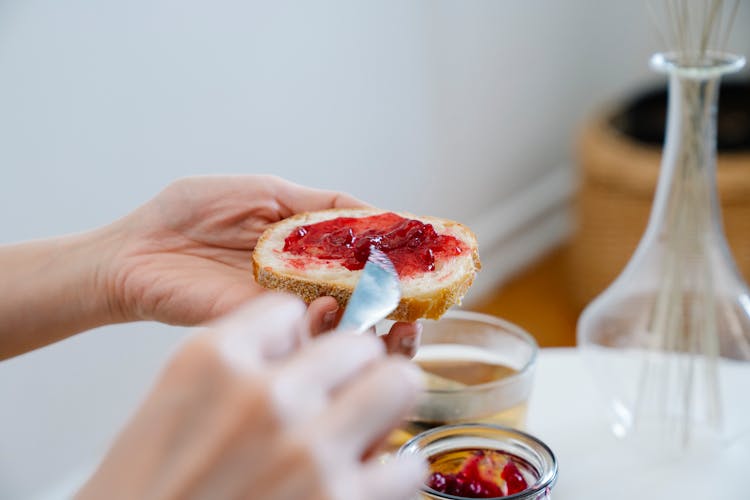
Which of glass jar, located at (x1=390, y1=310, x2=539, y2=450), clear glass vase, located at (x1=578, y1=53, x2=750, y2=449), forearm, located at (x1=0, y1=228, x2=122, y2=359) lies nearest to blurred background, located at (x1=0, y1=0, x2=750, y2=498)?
forearm, located at (x1=0, y1=228, x2=122, y2=359)

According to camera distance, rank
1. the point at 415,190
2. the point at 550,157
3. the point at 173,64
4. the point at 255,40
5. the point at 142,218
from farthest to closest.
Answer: the point at 550,157, the point at 415,190, the point at 255,40, the point at 173,64, the point at 142,218

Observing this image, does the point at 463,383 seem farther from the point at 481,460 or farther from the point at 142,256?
the point at 142,256

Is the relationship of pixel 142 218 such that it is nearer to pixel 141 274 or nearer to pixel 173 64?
pixel 141 274

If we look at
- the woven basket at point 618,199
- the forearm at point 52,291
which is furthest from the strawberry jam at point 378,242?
the woven basket at point 618,199

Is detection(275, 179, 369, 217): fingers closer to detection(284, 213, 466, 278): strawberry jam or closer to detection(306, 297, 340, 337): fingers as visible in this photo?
detection(284, 213, 466, 278): strawberry jam

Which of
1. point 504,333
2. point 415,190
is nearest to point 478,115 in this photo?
point 415,190

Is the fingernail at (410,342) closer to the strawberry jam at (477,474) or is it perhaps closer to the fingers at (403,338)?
the fingers at (403,338)
